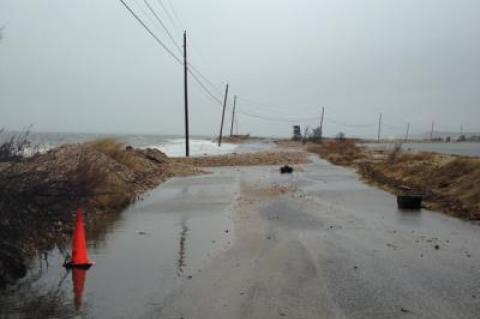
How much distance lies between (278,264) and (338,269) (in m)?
0.88

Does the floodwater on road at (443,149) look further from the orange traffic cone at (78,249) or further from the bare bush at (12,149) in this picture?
the bare bush at (12,149)

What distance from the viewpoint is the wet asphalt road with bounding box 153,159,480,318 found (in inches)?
213

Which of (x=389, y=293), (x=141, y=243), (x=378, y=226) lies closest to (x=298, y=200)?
(x=378, y=226)

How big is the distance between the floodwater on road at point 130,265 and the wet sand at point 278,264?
0.08 ft

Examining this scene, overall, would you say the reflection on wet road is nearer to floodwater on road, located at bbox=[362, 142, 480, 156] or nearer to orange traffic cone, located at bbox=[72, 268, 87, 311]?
orange traffic cone, located at bbox=[72, 268, 87, 311]

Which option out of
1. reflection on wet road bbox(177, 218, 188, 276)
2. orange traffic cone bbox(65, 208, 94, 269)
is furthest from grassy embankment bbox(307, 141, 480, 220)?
orange traffic cone bbox(65, 208, 94, 269)

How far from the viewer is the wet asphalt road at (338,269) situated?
213 inches

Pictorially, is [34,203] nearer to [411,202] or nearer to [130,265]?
[130,265]

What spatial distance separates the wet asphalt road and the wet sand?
0.02 m

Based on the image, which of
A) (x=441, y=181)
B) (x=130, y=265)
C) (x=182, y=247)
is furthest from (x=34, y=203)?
(x=441, y=181)

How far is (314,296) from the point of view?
575cm

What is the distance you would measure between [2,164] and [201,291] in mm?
3424

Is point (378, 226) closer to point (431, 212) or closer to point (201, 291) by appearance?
point (431, 212)

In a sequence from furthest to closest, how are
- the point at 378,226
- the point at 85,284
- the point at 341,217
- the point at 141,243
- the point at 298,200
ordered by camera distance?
the point at 298,200 < the point at 341,217 < the point at 378,226 < the point at 141,243 < the point at 85,284
